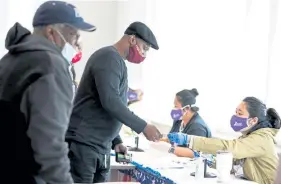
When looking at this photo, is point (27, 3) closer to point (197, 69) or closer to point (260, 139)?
point (197, 69)

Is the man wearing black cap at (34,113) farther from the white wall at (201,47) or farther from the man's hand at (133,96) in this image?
the man's hand at (133,96)

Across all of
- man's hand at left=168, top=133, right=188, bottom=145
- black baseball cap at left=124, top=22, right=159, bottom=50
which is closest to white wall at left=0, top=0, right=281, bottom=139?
man's hand at left=168, top=133, right=188, bottom=145

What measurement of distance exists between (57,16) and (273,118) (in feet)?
5.87

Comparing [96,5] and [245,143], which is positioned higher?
[96,5]

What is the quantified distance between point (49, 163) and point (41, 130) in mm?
105

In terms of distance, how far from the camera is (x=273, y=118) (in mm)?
2850

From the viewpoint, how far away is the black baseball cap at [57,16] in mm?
1525

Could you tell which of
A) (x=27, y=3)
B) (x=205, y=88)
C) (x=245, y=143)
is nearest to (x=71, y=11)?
(x=245, y=143)

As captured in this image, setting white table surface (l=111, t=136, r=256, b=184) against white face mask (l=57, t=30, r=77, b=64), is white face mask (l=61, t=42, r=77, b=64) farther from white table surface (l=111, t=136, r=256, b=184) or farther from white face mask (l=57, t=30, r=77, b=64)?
white table surface (l=111, t=136, r=256, b=184)

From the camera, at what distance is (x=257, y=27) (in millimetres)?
3525

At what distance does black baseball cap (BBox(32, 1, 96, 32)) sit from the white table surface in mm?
1241

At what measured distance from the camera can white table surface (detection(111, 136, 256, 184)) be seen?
8.39ft

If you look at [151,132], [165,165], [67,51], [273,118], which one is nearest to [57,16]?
[67,51]

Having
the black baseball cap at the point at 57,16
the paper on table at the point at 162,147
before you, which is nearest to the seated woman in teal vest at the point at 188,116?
the paper on table at the point at 162,147
